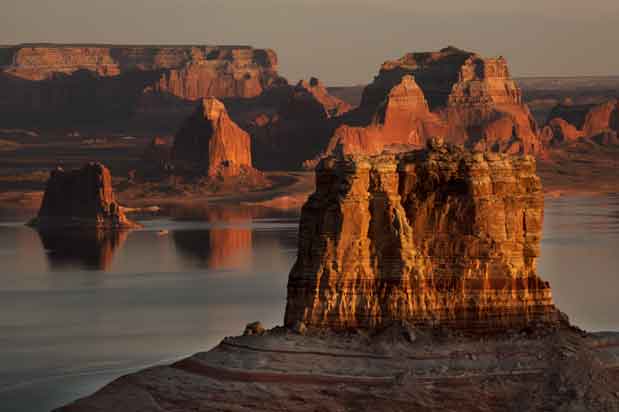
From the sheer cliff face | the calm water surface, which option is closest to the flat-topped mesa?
the calm water surface

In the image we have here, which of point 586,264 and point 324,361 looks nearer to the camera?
point 324,361

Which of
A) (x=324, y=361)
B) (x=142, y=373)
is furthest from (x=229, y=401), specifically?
(x=142, y=373)

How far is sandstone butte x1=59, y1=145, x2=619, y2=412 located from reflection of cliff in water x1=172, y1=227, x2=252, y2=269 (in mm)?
64575

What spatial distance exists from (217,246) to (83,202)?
104 ft

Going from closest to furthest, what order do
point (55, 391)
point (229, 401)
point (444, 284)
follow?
point (229, 401), point (444, 284), point (55, 391)

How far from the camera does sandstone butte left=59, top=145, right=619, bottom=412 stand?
39.3 metres

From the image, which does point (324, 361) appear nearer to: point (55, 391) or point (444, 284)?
point (444, 284)

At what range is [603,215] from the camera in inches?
6668

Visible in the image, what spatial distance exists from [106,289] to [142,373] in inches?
1922

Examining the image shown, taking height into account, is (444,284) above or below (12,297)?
above

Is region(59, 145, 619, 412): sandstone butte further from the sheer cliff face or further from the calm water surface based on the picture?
the calm water surface

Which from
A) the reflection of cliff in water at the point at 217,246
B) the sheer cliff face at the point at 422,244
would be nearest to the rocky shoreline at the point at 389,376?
the sheer cliff face at the point at 422,244

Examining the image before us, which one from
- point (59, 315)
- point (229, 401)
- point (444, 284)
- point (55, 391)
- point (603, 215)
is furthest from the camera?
point (603, 215)

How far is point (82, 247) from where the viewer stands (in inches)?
5177
